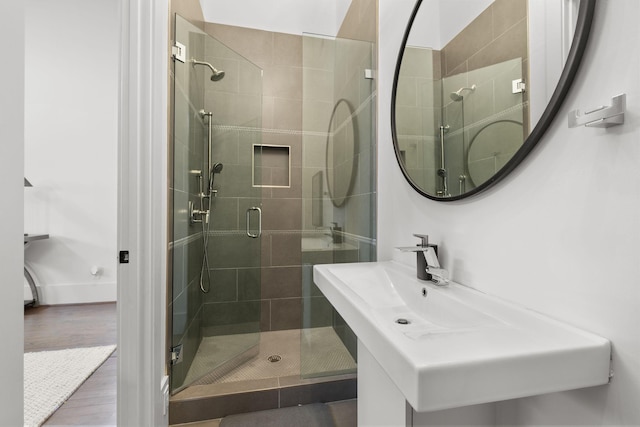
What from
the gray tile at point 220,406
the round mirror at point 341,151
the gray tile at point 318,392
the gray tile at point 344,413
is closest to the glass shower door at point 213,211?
the gray tile at point 220,406

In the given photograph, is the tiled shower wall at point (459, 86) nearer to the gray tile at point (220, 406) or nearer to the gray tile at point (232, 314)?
the gray tile at point (220, 406)

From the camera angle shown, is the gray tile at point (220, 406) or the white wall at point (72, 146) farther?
the white wall at point (72, 146)

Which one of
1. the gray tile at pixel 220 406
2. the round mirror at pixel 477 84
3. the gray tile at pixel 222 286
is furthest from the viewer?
the gray tile at pixel 222 286

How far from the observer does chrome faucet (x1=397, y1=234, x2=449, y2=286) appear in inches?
38.9

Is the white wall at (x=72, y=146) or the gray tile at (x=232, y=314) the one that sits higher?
the white wall at (x=72, y=146)

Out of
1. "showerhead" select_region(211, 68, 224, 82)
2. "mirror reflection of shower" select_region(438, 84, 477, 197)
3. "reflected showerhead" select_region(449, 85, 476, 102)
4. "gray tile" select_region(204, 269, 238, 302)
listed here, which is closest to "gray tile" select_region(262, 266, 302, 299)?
"gray tile" select_region(204, 269, 238, 302)

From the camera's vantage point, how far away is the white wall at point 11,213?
442 mm

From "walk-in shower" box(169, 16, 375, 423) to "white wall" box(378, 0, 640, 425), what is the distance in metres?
0.88

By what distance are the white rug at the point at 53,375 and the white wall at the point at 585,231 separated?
2198 mm

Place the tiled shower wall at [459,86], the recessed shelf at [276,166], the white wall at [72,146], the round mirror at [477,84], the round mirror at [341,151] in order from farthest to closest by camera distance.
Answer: the white wall at [72,146], the recessed shelf at [276,166], the round mirror at [341,151], the tiled shower wall at [459,86], the round mirror at [477,84]

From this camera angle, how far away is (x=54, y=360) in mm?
2055

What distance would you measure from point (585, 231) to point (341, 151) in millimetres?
1435

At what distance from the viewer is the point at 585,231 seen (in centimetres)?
60

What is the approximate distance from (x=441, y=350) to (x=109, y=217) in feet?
12.1
